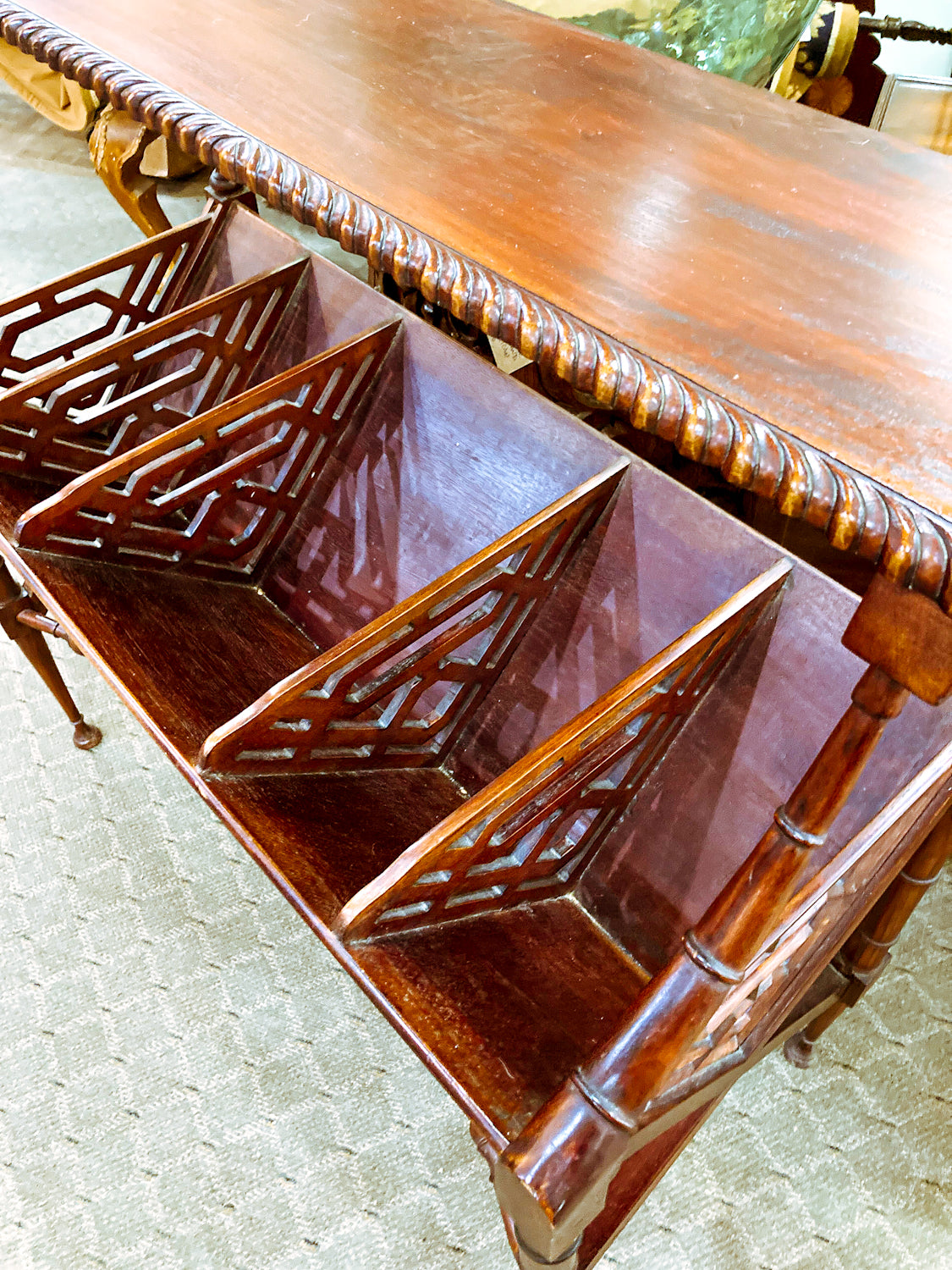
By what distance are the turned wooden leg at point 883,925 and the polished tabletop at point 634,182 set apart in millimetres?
421

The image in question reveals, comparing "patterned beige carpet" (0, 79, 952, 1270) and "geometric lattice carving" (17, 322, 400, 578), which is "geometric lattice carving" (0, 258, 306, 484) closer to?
"geometric lattice carving" (17, 322, 400, 578)

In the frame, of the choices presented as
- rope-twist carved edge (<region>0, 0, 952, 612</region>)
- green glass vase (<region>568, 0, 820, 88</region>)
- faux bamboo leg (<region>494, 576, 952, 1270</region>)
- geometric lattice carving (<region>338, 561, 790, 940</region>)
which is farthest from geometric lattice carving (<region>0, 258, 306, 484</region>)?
green glass vase (<region>568, 0, 820, 88</region>)

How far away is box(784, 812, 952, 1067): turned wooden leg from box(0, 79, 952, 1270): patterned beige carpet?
0.13 m

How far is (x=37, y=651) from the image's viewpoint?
42.5 inches

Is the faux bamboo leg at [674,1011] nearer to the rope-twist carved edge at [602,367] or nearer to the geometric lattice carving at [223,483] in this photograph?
the rope-twist carved edge at [602,367]

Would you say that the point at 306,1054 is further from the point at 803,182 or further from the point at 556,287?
the point at 803,182

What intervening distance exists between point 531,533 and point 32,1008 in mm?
765

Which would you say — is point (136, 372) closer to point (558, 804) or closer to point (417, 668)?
point (417, 668)

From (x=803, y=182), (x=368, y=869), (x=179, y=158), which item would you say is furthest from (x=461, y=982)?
(x=179, y=158)

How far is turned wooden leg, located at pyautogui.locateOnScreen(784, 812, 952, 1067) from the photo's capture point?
78 cm

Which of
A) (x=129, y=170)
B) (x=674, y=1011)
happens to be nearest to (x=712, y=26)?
(x=129, y=170)

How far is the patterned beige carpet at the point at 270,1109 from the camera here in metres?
0.86

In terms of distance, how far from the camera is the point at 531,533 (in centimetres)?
67

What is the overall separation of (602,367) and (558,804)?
11.1 inches
